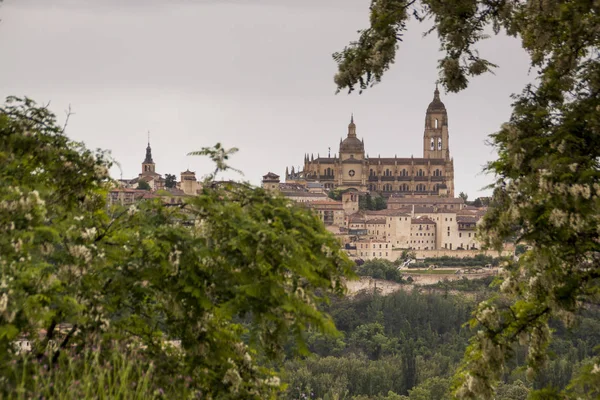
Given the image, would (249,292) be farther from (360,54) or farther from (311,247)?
(360,54)

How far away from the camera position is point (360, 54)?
8.24 metres

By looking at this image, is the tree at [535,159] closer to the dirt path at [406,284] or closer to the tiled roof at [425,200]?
the dirt path at [406,284]

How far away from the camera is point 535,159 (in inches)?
300

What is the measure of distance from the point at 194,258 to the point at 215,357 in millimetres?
738

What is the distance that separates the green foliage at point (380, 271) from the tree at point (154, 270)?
239 feet

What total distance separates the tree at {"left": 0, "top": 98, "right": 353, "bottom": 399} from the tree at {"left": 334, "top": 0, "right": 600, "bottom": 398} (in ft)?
5.28

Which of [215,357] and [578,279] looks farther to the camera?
[578,279]

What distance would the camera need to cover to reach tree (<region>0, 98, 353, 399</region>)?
588 centimetres

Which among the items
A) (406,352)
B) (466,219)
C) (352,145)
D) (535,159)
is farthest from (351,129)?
(535,159)

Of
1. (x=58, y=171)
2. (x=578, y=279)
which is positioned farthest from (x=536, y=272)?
(x=58, y=171)

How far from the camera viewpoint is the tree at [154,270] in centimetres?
588

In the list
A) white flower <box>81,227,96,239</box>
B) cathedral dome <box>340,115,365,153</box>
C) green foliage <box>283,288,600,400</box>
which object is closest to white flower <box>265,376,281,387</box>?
white flower <box>81,227,96,239</box>

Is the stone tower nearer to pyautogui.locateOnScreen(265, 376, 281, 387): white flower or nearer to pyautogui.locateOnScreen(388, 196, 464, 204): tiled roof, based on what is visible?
pyautogui.locateOnScreen(388, 196, 464, 204): tiled roof

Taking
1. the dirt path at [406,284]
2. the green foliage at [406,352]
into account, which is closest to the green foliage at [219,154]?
the green foliage at [406,352]
